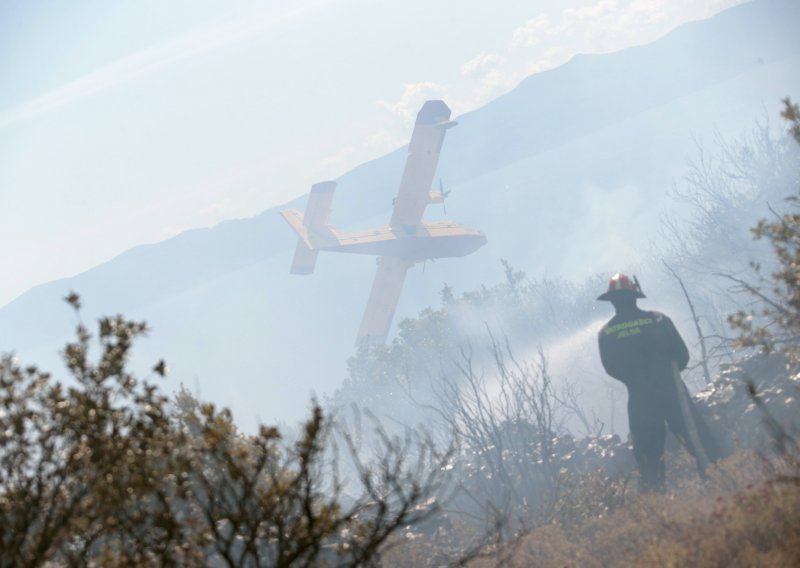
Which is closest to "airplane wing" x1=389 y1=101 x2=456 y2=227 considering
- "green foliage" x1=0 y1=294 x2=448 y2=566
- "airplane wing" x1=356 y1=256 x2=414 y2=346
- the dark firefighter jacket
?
"airplane wing" x1=356 y1=256 x2=414 y2=346

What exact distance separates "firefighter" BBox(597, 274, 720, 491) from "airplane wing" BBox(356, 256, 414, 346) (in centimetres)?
4743

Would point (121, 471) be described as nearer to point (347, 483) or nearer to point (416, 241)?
point (347, 483)

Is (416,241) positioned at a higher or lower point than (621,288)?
higher

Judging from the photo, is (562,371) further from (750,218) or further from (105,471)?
(105,471)

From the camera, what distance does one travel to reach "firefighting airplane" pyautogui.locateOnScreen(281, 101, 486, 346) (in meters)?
64.0

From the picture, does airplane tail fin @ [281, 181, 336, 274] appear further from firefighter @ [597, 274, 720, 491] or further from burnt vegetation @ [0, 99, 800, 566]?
firefighter @ [597, 274, 720, 491]

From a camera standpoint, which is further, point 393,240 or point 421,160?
point 393,240

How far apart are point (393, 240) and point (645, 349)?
48.8 meters

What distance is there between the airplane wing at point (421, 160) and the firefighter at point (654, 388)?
39663mm

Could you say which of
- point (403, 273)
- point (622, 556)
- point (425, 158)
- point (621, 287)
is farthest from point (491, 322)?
point (622, 556)

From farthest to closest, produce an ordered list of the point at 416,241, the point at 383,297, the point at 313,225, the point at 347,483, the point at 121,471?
1. the point at 313,225
2. the point at 383,297
3. the point at 416,241
4. the point at 347,483
5. the point at 121,471

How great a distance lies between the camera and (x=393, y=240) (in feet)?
216

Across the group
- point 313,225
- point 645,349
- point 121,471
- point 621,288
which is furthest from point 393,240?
point 121,471

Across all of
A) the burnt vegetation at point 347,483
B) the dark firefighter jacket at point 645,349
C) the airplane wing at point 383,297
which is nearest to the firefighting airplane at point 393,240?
→ the airplane wing at point 383,297
